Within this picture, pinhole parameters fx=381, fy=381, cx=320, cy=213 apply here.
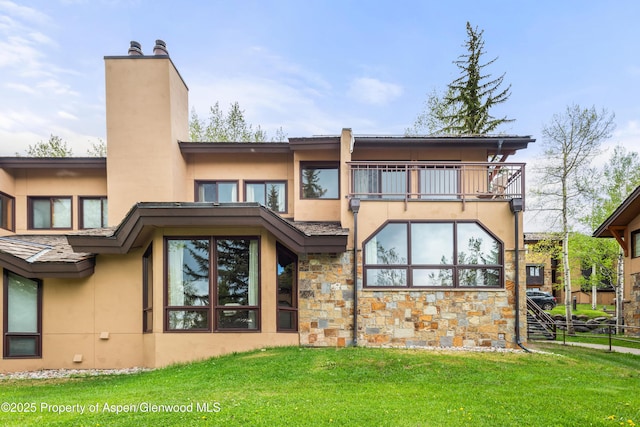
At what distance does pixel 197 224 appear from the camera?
356 inches

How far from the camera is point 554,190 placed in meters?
17.5

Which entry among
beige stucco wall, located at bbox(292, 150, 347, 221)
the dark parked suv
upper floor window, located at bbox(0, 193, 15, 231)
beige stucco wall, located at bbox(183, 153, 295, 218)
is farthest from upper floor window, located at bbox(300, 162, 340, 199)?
the dark parked suv

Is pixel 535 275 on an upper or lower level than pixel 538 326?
lower

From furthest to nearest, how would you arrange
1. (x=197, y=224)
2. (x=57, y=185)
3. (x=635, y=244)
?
(x=635, y=244) < (x=57, y=185) < (x=197, y=224)

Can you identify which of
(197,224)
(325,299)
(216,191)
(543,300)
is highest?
(216,191)

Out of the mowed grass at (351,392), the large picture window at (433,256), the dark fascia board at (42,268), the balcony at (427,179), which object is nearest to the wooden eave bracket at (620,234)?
the balcony at (427,179)

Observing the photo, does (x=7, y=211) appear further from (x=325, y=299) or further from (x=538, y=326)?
(x=538, y=326)

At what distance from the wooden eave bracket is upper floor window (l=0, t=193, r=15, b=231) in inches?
893

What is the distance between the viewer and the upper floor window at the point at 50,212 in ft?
41.8

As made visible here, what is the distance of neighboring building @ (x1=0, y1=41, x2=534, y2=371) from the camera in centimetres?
938

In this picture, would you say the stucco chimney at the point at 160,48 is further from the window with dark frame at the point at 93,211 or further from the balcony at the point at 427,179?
the balcony at the point at 427,179

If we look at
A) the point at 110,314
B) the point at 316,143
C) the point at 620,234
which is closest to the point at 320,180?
the point at 316,143

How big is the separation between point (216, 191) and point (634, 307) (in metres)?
16.8

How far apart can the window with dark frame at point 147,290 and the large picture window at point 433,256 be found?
222 inches
